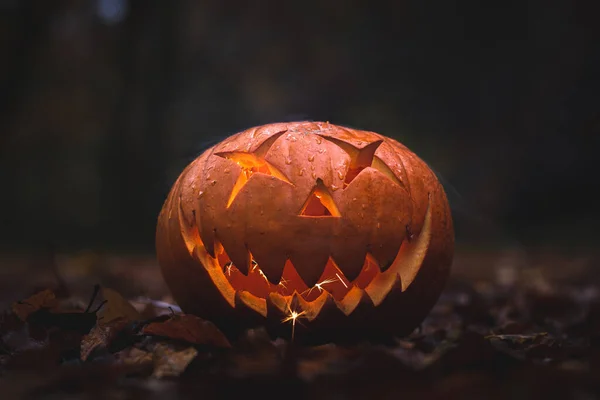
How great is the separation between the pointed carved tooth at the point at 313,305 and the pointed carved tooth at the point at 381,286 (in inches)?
6.5

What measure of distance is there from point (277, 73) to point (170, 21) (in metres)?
5.42

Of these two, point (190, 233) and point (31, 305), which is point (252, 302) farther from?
point (31, 305)

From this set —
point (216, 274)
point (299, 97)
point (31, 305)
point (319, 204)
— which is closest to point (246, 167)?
point (319, 204)

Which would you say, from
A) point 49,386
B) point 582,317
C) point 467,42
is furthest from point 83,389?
point 467,42

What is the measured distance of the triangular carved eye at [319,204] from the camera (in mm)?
1998

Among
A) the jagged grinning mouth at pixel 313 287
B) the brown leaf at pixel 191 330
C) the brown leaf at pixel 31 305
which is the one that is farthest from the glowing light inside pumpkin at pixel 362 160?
the brown leaf at pixel 31 305

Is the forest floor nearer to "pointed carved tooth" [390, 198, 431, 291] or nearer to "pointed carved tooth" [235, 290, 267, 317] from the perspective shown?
"pointed carved tooth" [235, 290, 267, 317]

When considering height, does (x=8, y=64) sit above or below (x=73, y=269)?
above

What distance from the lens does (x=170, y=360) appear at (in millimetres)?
1784

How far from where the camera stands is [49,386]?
152 cm

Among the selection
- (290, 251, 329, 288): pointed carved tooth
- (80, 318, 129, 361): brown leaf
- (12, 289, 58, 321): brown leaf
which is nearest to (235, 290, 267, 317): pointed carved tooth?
(290, 251, 329, 288): pointed carved tooth

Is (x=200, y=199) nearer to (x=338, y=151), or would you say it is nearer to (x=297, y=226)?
(x=297, y=226)

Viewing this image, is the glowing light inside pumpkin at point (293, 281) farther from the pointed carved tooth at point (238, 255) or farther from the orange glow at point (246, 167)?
the orange glow at point (246, 167)

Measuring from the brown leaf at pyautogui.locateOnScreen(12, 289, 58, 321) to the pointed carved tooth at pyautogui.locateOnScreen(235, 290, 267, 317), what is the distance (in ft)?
2.61
